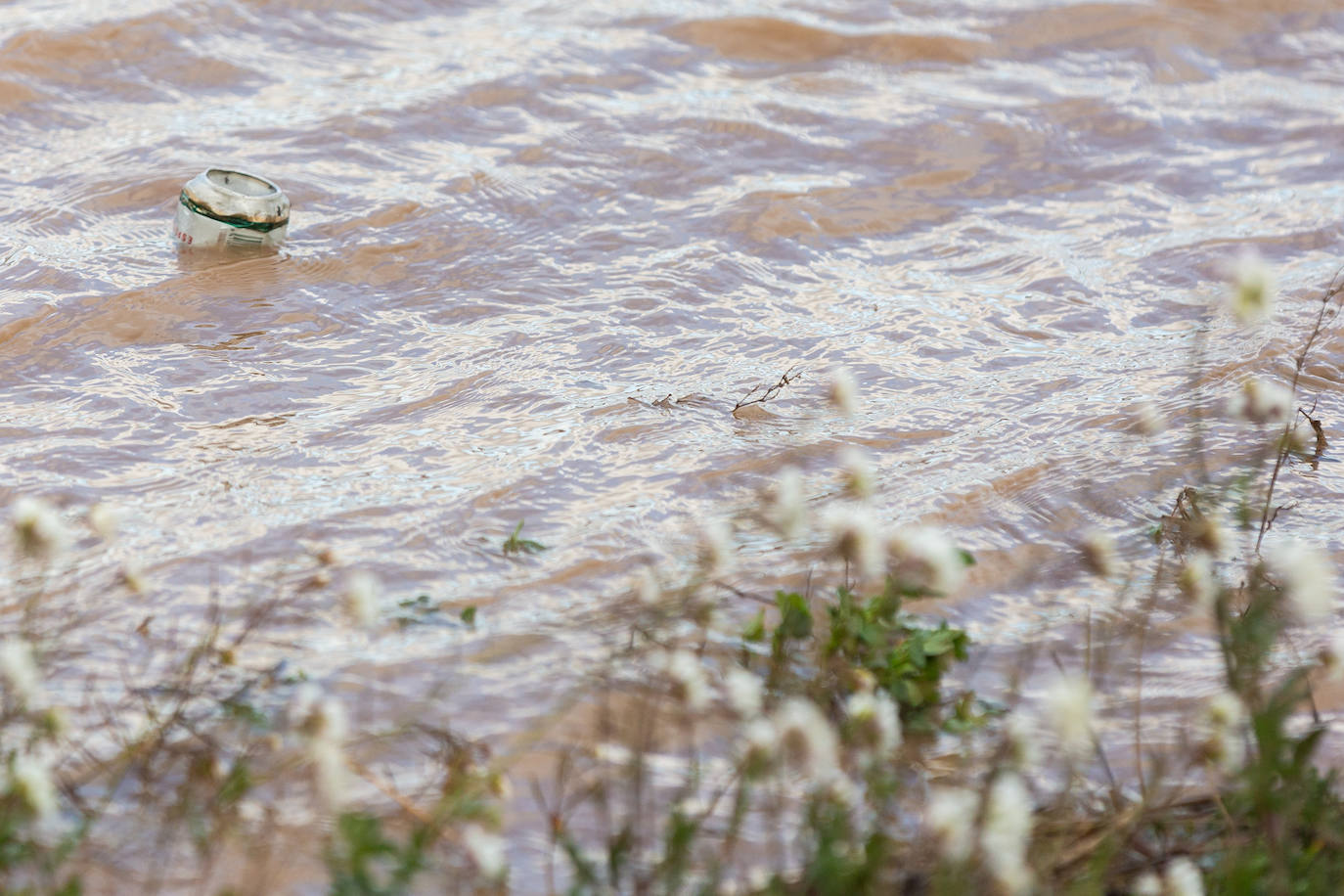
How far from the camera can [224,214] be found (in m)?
4.63

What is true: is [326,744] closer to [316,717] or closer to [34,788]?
[316,717]

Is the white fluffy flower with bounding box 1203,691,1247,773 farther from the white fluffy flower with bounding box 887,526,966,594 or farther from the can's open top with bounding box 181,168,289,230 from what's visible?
the can's open top with bounding box 181,168,289,230

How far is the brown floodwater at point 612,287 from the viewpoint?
3.24 m

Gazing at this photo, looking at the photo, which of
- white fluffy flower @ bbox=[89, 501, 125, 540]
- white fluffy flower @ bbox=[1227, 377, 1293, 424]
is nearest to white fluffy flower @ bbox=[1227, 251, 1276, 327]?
white fluffy flower @ bbox=[1227, 377, 1293, 424]

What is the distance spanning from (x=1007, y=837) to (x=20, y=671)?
1.51 meters

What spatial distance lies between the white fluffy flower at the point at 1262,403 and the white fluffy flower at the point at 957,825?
59.0 inches

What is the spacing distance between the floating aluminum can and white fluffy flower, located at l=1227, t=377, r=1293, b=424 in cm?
312

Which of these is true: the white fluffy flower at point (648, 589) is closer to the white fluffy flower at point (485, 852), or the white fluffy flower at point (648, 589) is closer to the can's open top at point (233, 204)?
the white fluffy flower at point (485, 852)

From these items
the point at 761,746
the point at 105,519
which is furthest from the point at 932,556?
the point at 105,519

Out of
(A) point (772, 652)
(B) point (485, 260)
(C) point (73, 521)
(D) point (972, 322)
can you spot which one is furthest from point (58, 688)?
(D) point (972, 322)

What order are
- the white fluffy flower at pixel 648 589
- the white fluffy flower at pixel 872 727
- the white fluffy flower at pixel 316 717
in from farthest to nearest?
1. the white fluffy flower at pixel 648 589
2. the white fluffy flower at pixel 872 727
3. the white fluffy flower at pixel 316 717

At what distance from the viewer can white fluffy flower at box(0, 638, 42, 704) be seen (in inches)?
84.4

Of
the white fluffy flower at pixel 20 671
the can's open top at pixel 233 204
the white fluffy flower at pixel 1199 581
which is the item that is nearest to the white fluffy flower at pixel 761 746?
the white fluffy flower at pixel 1199 581

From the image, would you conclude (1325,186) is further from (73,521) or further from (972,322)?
(73,521)
